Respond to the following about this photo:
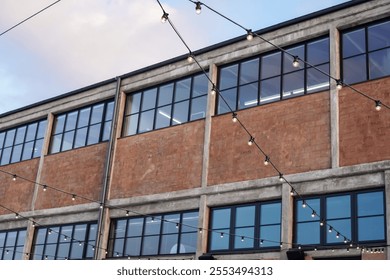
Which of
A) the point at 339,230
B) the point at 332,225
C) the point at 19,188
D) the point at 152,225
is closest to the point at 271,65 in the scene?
the point at 332,225

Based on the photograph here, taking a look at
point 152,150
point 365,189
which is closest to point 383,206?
point 365,189

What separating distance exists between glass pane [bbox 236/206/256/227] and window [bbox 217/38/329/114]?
3.05 m

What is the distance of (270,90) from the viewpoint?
17891 millimetres

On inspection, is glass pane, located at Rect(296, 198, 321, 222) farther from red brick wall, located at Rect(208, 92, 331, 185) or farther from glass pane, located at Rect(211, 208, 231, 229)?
glass pane, located at Rect(211, 208, 231, 229)

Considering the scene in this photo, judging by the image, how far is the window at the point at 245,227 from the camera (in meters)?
16.3

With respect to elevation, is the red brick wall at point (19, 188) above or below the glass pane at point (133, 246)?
above

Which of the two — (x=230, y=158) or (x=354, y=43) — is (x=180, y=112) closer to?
(x=230, y=158)

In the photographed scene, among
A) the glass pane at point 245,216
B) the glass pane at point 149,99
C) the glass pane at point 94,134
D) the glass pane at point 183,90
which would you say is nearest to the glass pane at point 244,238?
the glass pane at point 245,216

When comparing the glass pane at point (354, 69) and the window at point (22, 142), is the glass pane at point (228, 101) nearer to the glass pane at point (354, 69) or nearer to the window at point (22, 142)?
the glass pane at point (354, 69)

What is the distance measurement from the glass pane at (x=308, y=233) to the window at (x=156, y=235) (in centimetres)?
356

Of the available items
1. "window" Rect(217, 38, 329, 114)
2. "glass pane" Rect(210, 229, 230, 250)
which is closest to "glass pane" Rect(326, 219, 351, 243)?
"glass pane" Rect(210, 229, 230, 250)

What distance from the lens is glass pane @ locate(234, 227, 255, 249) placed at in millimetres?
16641

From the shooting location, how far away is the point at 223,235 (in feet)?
56.7
